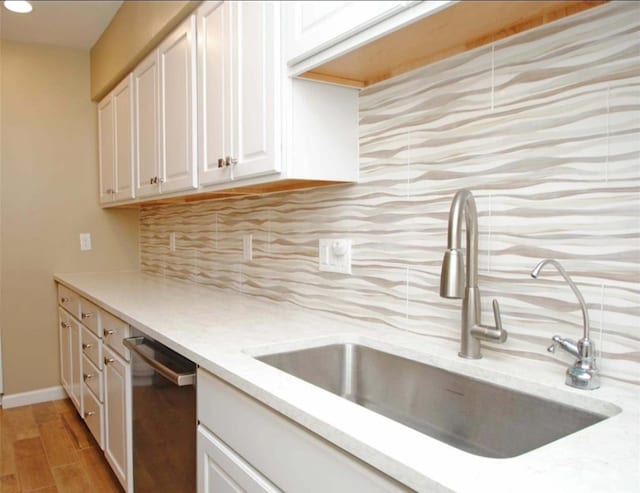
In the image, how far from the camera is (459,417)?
1.11 metres

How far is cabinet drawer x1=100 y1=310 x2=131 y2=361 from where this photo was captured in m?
1.84

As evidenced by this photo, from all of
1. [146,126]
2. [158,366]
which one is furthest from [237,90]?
[146,126]

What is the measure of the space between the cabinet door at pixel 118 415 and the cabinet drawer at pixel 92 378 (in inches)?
4.0

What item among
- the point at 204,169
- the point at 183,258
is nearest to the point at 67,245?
the point at 183,258

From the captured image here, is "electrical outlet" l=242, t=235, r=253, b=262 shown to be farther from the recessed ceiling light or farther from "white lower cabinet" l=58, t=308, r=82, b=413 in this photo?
the recessed ceiling light

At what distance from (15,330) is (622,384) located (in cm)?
345

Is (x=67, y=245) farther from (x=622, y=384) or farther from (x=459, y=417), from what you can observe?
(x=622, y=384)

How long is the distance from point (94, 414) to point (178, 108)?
158 centimetres

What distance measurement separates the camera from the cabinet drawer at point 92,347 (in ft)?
7.34

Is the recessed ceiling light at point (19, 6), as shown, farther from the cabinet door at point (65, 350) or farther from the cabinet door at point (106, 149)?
the cabinet door at point (65, 350)

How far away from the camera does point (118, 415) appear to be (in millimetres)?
1955

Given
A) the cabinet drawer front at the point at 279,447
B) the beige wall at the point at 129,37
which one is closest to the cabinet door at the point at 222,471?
A: the cabinet drawer front at the point at 279,447

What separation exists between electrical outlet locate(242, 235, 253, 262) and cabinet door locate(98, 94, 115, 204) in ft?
4.40

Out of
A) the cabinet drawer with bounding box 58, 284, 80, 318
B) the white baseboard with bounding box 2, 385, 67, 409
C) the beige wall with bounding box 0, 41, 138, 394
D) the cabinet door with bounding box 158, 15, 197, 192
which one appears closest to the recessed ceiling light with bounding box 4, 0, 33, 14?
the beige wall with bounding box 0, 41, 138, 394
